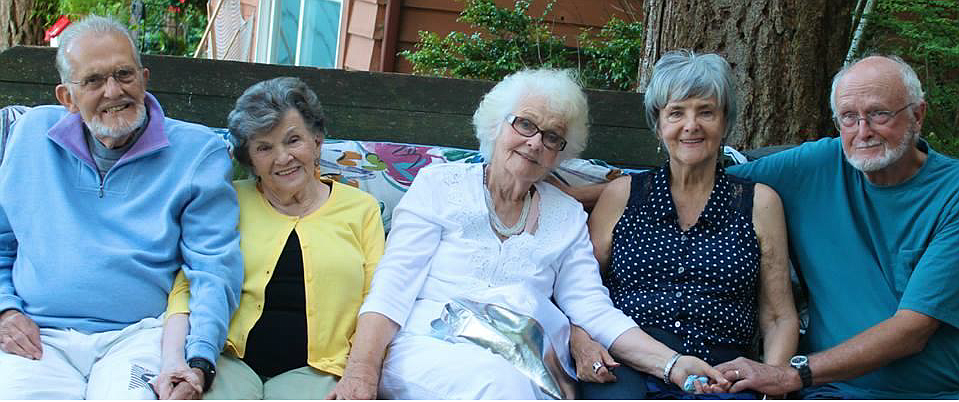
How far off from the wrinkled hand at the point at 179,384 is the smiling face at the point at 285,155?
61 centimetres

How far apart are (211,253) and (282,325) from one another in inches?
10.7

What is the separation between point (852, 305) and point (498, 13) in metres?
3.35

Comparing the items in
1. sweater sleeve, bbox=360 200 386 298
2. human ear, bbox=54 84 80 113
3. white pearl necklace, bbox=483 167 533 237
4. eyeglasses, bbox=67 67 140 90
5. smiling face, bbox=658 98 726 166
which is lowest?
sweater sleeve, bbox=360 200 386 298

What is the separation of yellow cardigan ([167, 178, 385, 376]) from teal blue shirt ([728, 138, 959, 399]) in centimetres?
125

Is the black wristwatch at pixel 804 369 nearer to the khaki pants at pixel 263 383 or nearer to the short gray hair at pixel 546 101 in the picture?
the short gray hair at pixel 546 101

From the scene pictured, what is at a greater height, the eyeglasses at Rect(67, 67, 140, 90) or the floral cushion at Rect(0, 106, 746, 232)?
the eyeglasses at Rect(67, 67, 140, 90)

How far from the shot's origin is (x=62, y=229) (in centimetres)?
257

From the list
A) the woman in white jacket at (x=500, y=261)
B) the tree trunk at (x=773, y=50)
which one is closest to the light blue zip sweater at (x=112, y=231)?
the woman in white jacket at (x=500, y=261)

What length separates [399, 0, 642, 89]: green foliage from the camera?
5.55 m

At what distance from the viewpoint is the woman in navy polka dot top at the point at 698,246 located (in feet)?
9.15

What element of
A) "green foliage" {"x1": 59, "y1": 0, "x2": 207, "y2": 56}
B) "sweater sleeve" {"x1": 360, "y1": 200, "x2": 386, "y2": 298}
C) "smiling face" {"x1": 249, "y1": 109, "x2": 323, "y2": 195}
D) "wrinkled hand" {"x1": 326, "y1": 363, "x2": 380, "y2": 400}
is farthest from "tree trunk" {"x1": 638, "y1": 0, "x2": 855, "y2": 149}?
"green foliage" {"x1": 59, "y1": 0, "x2": 207, "y2": 56}

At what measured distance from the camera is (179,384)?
2.39 m

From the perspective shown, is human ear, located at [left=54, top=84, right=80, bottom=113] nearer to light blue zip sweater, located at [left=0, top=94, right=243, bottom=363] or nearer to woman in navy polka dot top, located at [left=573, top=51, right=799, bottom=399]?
light blue zip sweater, located at [left=0, top=94, right=243, bottom=363]

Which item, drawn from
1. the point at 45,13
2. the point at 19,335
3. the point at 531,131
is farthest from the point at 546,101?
the point at 45,13
